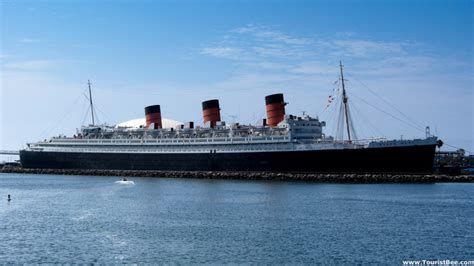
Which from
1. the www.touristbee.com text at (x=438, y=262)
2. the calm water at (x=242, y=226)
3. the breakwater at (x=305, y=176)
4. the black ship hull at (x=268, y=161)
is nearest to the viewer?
the www.touristbee.com text at (x=438, y=262)

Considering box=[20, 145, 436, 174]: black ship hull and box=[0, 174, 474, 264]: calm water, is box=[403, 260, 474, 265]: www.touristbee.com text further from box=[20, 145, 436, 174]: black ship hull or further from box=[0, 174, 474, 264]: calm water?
box=[20, 145, 436, 174]: black ship hull

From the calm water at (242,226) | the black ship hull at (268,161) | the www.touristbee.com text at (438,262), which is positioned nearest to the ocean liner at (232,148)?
the black ship hull at (268,161)

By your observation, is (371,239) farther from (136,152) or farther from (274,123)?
(136,152)

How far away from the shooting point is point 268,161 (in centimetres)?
7456

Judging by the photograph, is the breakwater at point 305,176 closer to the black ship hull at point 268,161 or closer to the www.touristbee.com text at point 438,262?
the black ship hull at point 268,161

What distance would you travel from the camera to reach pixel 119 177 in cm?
8638

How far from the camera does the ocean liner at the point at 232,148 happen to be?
6631 centimetres

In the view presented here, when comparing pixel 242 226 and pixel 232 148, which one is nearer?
pixel 242 226

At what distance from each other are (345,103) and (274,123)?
10490 mm

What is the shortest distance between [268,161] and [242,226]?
39869 mm

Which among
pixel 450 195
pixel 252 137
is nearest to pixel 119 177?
pixel 252 137

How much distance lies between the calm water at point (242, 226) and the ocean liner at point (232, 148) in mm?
10536

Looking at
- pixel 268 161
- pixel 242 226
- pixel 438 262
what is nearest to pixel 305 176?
pixel 268 161

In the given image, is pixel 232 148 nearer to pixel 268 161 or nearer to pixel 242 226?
pixel 268 161
